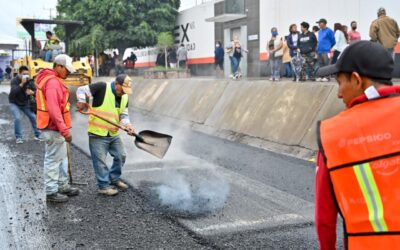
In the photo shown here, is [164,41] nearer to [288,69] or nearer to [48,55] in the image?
[48,55]

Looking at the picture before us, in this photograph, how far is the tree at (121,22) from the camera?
→ 1116 inches

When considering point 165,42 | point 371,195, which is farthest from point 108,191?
point 165,42

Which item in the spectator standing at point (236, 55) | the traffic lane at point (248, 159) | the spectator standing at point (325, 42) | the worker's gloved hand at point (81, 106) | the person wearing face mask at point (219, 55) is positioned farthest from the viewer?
the person wearing face mask at point (219, 55)

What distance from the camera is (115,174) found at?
6348mm

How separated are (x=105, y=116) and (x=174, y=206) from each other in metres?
1.54

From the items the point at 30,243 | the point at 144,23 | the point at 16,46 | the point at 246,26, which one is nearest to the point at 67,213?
the point at 30,243

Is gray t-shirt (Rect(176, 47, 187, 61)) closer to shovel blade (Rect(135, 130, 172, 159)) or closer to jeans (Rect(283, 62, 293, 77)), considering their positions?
jeans (Rect(283, 62, 293, 77))

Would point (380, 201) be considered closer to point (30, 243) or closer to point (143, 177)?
point (30, 243)

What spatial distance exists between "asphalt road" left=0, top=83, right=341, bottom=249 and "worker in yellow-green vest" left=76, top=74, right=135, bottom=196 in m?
0.35

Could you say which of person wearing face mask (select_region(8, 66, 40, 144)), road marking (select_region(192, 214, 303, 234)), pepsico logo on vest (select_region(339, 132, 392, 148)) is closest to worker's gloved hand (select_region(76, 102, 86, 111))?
road marking (select_region(192, 214, 303, 234))

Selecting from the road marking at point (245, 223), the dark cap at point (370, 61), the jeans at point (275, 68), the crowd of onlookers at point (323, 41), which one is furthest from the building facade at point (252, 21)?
the dark cap at point (370, 61)

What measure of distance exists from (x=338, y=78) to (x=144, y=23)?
27639 millimetres

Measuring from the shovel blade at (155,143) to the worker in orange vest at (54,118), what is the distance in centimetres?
101

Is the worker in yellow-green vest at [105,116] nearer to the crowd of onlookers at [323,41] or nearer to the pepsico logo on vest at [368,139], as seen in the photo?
the pepsico logo on vest at [368,139]
